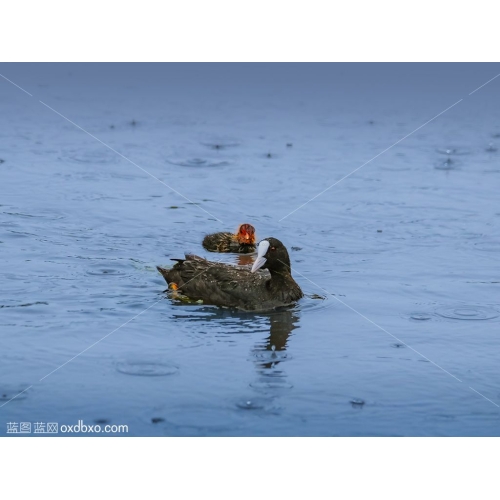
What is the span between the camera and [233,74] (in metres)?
30.3

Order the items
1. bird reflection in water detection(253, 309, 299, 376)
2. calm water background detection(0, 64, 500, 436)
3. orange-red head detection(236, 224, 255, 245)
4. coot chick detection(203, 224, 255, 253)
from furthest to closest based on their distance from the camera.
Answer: orange-red head detection(236, 224, 255, 245)
coot chick detection(203, 224, 255, 253)
bird reflection in water detection(253, 309, 299, 376)
calm water background detection(0, 64, 500, 436)

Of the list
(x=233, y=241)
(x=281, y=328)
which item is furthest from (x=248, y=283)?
(x=233, y=241)

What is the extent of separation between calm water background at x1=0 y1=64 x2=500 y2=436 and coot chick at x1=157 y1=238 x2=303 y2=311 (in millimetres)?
253

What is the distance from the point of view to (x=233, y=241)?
54.3ft

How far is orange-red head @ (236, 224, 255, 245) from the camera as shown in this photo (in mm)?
16594

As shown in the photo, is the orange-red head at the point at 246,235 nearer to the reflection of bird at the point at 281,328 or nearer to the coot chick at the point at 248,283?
the coot chick at the point at 248,283

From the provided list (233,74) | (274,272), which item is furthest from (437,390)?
(233,74)

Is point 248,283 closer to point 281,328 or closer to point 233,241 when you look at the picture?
point 281,328

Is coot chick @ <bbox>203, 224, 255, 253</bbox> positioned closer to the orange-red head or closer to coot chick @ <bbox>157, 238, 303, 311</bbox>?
the orange-red head

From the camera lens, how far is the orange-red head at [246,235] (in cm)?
1659

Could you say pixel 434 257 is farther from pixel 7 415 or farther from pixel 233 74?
pixel 233 74

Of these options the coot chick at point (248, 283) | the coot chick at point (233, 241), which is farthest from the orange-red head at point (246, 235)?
the coot chick at point (248, 283)

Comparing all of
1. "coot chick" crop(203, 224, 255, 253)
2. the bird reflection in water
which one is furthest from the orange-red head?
the bird reflection in water

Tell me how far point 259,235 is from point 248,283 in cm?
383
